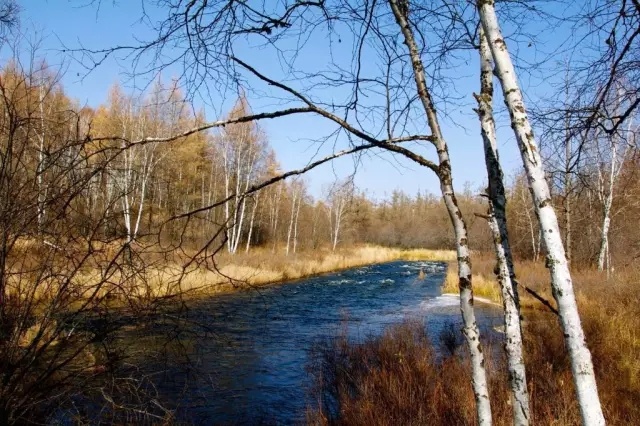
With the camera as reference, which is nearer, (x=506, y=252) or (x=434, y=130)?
(x=434, y=130)

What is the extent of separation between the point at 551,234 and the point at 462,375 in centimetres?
496

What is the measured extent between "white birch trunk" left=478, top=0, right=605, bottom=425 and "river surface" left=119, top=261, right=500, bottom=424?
1399 millimetres

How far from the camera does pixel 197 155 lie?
2955 centimetres

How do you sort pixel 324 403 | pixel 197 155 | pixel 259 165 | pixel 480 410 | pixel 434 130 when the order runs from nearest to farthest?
pixel 480 410 < pixel 434 130 < pixel 324 403 < pixel 259 165 < pixel 197 155

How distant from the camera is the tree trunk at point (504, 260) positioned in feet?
7.64

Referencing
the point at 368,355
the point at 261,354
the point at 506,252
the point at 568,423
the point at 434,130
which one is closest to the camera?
the point at 434,130

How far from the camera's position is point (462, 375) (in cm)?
616

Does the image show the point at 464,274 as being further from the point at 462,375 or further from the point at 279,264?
the point at 279,264

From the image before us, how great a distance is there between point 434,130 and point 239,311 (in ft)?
39.8

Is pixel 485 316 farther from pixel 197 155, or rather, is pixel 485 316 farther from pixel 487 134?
pixel 197 155

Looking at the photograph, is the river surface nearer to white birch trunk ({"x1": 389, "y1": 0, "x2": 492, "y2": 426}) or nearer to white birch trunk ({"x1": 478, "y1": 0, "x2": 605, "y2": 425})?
white birch trunk ({"x1": 389, "y1": 0, "x2": 492, "y2": 426})

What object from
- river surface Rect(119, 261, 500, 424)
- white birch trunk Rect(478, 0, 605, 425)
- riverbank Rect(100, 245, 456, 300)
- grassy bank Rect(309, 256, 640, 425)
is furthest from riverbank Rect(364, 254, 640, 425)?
riverbank Rect(100, 245, 456, 300)

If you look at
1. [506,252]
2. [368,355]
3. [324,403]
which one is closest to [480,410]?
[506,252]

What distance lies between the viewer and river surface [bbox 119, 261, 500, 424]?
20.7 feet
